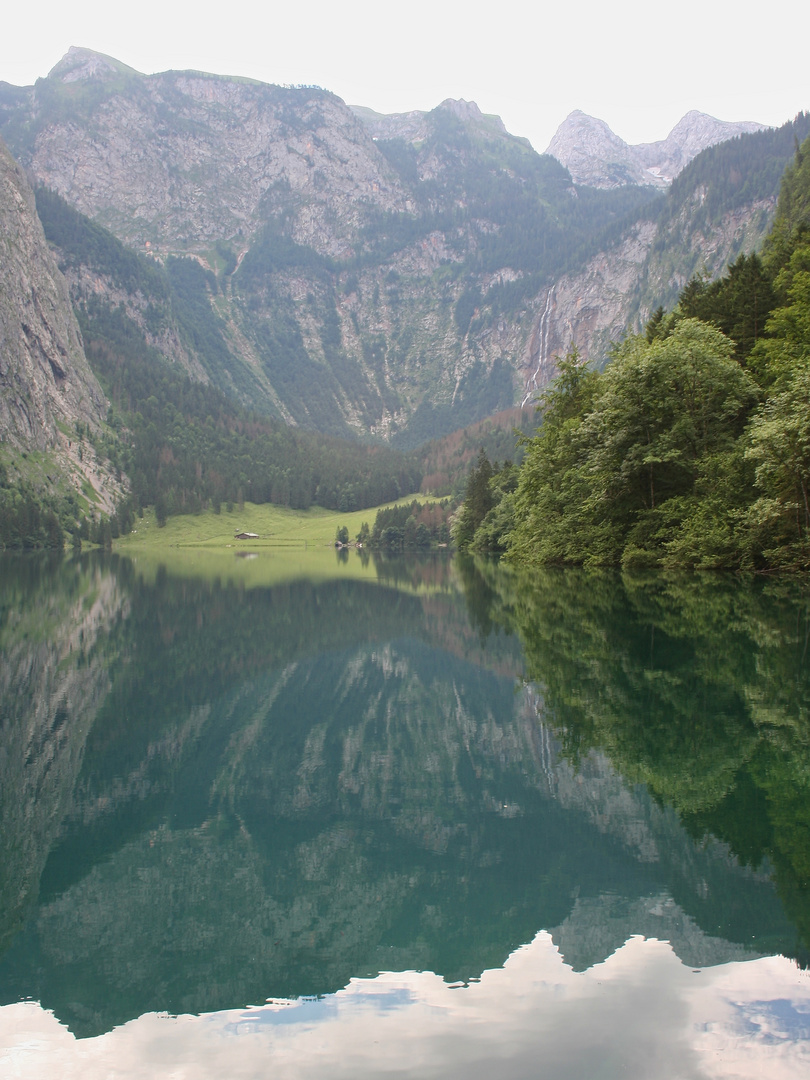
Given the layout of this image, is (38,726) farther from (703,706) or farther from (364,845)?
(703,706)

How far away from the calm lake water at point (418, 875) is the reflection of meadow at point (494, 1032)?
2 centimetres

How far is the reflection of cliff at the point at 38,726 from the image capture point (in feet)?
27.5

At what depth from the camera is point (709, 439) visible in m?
44.3

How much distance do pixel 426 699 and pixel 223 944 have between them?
949 cm

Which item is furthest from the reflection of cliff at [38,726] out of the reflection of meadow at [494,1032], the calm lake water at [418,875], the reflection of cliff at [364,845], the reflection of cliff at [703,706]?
the reflection of cliff at [703,706]

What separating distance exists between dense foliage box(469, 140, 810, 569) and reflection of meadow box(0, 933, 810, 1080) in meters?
31.1

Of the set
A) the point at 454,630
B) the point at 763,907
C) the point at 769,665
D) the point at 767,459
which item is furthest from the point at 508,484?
the point at 763,907

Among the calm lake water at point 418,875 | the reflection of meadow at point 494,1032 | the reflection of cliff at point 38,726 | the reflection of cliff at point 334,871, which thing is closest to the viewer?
the reflection of meadow at point 494,1032

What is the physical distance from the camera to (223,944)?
667cm

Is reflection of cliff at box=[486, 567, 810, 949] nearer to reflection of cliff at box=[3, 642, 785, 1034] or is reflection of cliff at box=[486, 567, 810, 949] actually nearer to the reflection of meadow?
reflection of cliff at box=[3, 642, 785, 1034]

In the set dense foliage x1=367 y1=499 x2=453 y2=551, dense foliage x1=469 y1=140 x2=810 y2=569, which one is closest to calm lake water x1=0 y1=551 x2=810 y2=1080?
dense foliage x1=469 y1=140 x2=810 y2=569

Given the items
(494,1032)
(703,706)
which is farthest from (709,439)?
(494,1032)

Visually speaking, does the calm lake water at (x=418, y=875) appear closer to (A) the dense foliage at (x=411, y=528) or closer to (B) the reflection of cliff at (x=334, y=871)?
(B) the reflection of cliff at (x=334, y=871)

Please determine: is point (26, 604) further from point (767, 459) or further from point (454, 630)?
point (767, 459)
